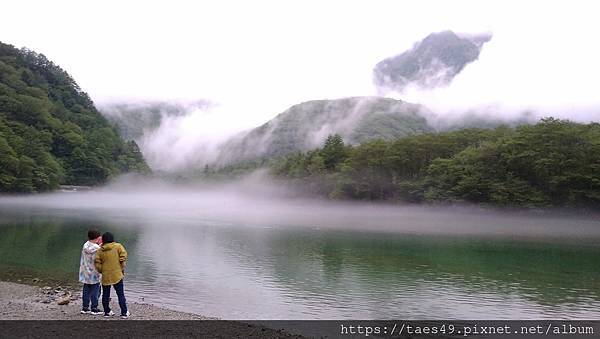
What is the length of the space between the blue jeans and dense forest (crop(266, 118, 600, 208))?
70.3m

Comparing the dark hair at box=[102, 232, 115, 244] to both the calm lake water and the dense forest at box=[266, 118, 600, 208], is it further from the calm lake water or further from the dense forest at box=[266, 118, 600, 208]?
the dense forest at box=[266, 118, 600, 208]

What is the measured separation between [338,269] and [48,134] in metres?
121

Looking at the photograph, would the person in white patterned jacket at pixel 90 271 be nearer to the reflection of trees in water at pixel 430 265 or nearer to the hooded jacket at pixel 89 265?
the hooded jacket at pixel 89 265

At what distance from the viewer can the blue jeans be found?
12695 mm

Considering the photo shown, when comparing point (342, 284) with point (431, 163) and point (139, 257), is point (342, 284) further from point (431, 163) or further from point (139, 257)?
point (431, 163)

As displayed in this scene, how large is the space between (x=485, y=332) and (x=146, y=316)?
10321 millimetres

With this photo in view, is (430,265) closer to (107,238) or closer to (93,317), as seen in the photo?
(93,317)

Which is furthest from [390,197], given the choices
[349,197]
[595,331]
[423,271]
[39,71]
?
[39,71]

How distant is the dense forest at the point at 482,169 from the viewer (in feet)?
228

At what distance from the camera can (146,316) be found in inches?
532

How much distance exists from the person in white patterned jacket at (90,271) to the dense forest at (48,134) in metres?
91.2

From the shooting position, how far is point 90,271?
12516 mm

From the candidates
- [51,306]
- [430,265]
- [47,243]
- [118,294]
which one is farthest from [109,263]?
[47,243]

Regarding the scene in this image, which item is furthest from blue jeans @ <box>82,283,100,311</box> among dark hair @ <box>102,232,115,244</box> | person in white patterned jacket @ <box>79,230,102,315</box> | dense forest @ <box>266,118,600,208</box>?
dense forest @ <box>266,118,600,208</box>
